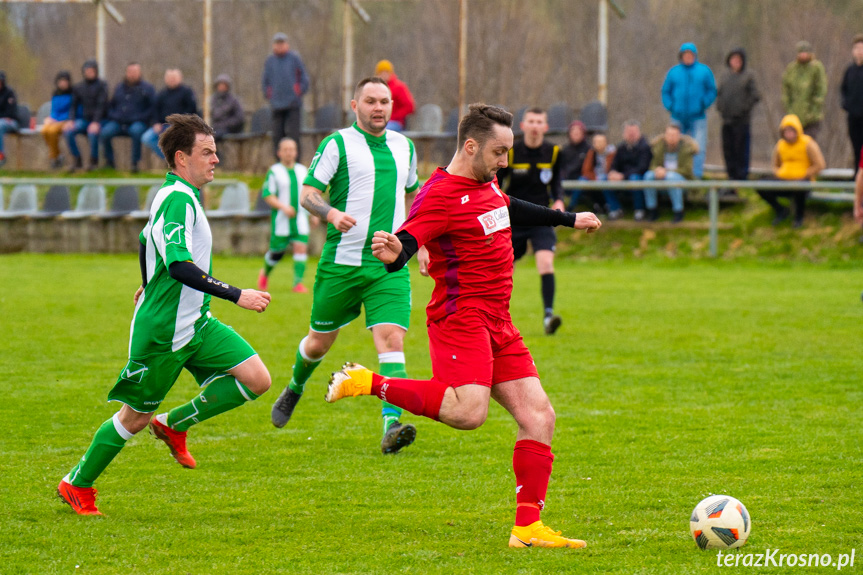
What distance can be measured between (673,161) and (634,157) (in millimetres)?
691

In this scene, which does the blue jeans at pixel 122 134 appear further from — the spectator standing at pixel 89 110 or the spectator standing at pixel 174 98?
the spectator standing at pixel 174 98

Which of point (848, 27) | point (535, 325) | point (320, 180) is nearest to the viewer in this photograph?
point (320, 180)

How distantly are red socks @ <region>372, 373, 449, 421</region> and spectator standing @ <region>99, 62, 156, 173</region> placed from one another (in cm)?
1831

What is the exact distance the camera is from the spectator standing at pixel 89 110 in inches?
878

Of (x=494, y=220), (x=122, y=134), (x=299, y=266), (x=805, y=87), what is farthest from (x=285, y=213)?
(x=494, y=220)

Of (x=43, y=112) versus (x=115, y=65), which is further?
(x=115, y=65)

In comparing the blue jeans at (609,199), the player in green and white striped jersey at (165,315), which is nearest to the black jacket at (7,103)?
the blue jeans at (609,199)

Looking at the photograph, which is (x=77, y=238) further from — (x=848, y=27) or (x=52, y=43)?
(x=848, y=27)

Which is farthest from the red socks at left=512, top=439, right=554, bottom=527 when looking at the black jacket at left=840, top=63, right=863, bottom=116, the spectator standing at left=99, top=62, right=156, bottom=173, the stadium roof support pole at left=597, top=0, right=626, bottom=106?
the spectator standing at left=99, top=62, right=156, bottom=173

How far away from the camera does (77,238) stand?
72.8 feet

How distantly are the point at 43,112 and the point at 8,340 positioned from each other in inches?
675

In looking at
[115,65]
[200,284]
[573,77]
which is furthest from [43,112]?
[200,284]

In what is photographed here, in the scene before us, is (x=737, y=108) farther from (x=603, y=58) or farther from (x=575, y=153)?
(x=603, y=58)

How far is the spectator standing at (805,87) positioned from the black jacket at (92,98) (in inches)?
530
